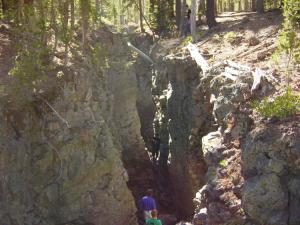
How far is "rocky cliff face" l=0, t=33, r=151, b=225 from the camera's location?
40.3 feet

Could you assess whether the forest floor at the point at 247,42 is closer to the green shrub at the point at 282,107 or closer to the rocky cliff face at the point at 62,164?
the green shrub at the point at 282,107

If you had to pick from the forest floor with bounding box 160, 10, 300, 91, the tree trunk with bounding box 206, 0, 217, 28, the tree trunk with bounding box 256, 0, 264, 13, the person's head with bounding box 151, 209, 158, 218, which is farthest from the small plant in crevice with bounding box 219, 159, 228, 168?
the tree trunk with bounding box 256, 0, 264, 13

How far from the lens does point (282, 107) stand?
409 inches

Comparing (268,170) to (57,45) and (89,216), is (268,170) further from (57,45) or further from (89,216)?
(57,45)

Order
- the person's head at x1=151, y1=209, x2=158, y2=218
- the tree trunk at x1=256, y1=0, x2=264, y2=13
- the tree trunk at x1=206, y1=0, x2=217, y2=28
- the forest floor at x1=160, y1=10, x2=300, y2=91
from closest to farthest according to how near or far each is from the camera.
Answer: the person's head at x1=151, y1=209, x2=158, y2=218 < the forest floor at x1=160, y1=10, x2=300, y2=91 < the tree trunk at x1=206, y1=0, x2=217, y2=28 < the tree trunk at x1=256, y1=0, x2=264, y2=13

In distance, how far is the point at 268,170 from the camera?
957 cm

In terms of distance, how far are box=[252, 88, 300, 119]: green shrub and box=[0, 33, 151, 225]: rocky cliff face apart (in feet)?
17.6

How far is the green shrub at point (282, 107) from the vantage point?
33.8 ft

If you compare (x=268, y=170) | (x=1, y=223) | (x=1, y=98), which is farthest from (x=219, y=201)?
(x=1, y=98)

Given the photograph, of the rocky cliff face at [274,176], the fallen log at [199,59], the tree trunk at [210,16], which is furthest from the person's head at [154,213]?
the tree trunk at [210,16]

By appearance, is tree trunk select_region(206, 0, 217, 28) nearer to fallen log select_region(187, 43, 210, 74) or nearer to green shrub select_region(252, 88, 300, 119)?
fallen log select_region(187, 43, 210, 74)

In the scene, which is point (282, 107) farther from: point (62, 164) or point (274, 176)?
point (62, 164)

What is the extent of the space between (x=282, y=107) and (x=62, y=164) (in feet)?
21.2

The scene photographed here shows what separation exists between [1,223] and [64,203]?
197 centimetres
